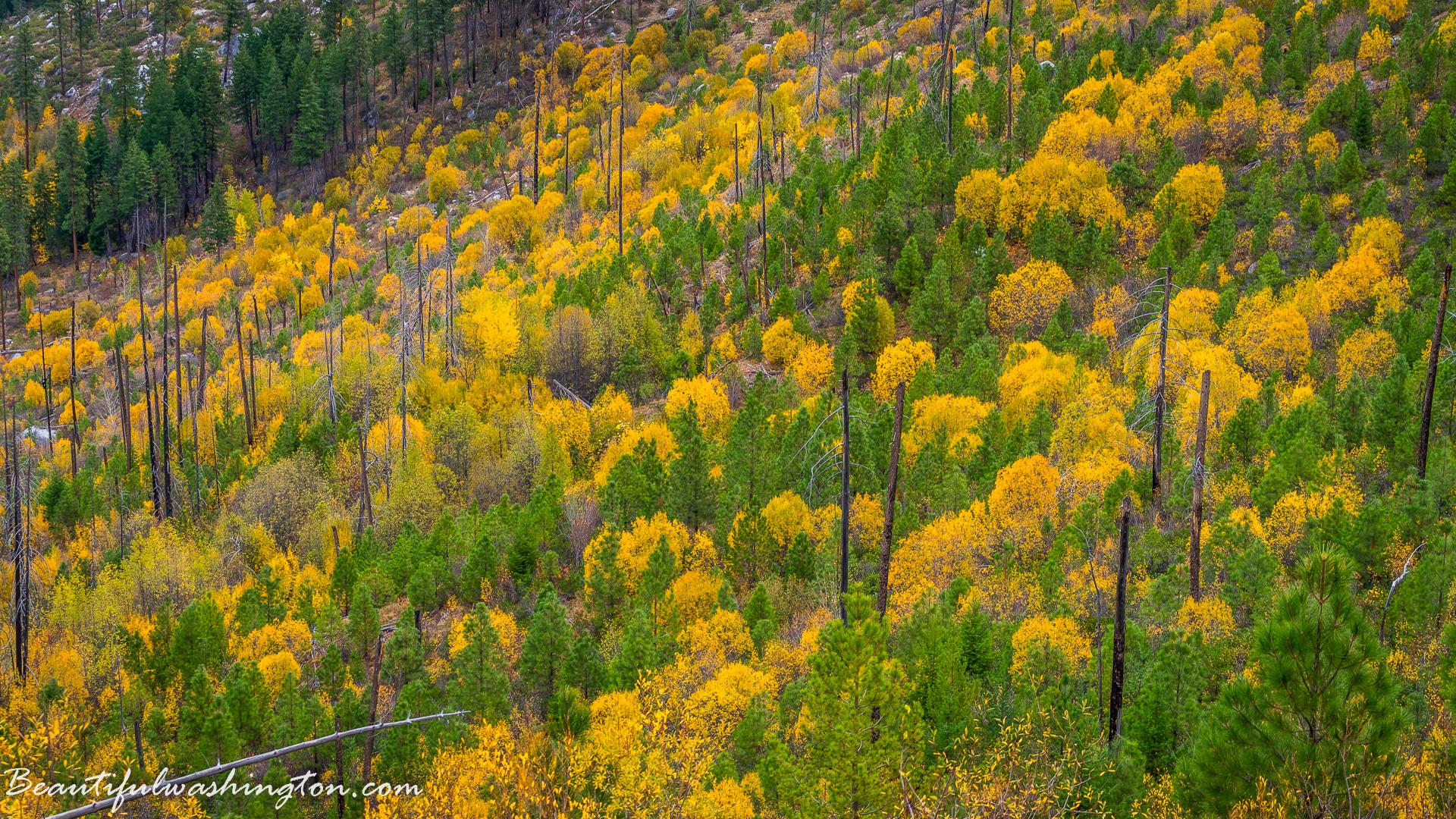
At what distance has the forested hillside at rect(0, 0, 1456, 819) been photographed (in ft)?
55.9

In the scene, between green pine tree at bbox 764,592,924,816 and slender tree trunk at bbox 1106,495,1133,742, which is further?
slender tree trunk at bbox 1106,495,1133,742

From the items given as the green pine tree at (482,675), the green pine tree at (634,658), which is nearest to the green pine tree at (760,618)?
the green pine tree at (634,658)

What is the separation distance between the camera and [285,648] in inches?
1144

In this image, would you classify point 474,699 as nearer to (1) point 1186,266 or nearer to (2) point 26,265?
(1) point 1186,266

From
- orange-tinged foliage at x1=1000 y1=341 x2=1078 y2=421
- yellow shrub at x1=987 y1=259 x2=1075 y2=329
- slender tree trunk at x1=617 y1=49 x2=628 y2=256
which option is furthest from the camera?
slender tree trunk at x1=617 y1=49 x2=628 y2=256

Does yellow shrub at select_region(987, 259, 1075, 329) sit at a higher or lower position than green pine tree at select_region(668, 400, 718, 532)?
higher

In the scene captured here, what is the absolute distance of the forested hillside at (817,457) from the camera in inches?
671

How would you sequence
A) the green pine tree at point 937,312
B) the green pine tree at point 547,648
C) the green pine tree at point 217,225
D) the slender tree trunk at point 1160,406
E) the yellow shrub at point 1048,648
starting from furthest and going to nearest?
1. the green pine tree at point 217,225
2. the green pine tree at point 937,312
3. the green pine tree at point 547,648
4. the slender tree trunk at point 1160,406
5. the yellow shrub at point 1048,648

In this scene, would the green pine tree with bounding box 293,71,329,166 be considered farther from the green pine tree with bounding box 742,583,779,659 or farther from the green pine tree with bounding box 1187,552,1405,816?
the green pine tree with bounding box 1187,552,1405,816

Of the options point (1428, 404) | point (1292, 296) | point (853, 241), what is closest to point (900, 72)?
point (853, 241)

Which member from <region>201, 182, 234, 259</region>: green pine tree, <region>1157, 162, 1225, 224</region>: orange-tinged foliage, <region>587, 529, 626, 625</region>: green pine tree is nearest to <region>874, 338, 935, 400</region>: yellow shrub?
<region>587, 529, 626, 625</region>: green pine tree

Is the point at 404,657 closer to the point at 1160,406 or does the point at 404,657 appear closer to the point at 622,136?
the point at 1160,406

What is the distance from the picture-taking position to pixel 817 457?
27875mm

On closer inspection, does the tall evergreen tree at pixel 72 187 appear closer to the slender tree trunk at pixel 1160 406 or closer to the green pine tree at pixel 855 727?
the slender tree trunk at pixel 1160 406
